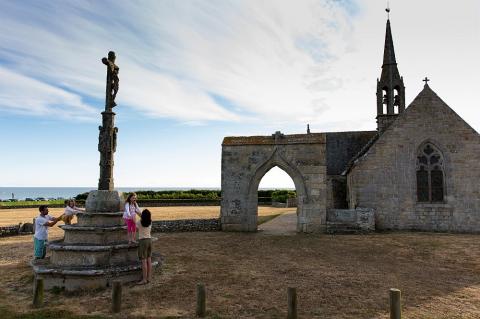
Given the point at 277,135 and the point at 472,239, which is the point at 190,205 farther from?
the point at 472,239

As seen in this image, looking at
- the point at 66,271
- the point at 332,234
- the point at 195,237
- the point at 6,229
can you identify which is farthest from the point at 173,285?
the point at 6,229

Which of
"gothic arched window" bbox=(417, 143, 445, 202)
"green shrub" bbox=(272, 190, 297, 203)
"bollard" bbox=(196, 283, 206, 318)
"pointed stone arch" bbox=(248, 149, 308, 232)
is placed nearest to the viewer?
"bollard" bbox=(196, 283, 206, 318)

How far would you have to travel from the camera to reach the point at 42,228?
8766 mm

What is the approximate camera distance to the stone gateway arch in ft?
52.6

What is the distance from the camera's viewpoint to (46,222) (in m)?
8.64

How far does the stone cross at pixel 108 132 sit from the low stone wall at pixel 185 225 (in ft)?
25.9

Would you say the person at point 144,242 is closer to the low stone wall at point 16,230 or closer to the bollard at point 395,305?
the bollard at point 395,305

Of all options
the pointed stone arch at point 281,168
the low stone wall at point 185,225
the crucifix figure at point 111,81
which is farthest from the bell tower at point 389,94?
the crucifix figure at point 111,81

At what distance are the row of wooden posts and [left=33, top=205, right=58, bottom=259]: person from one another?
2724mm

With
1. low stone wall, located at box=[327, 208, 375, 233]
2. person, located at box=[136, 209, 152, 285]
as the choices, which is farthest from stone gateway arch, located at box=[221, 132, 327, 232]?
person, located at box=[136, 209, 152, 285]

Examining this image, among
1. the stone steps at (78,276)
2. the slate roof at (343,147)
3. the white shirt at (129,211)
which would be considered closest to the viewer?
the stone steps at (78,276)

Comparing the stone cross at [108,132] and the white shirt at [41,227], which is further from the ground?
the stone cross at [108,132]

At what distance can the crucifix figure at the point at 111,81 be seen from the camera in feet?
30.1

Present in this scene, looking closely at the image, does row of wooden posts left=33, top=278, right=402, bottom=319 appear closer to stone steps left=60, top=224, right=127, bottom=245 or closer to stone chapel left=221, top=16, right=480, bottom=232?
stone steps left=60, top=224, right=127, bottom=245
